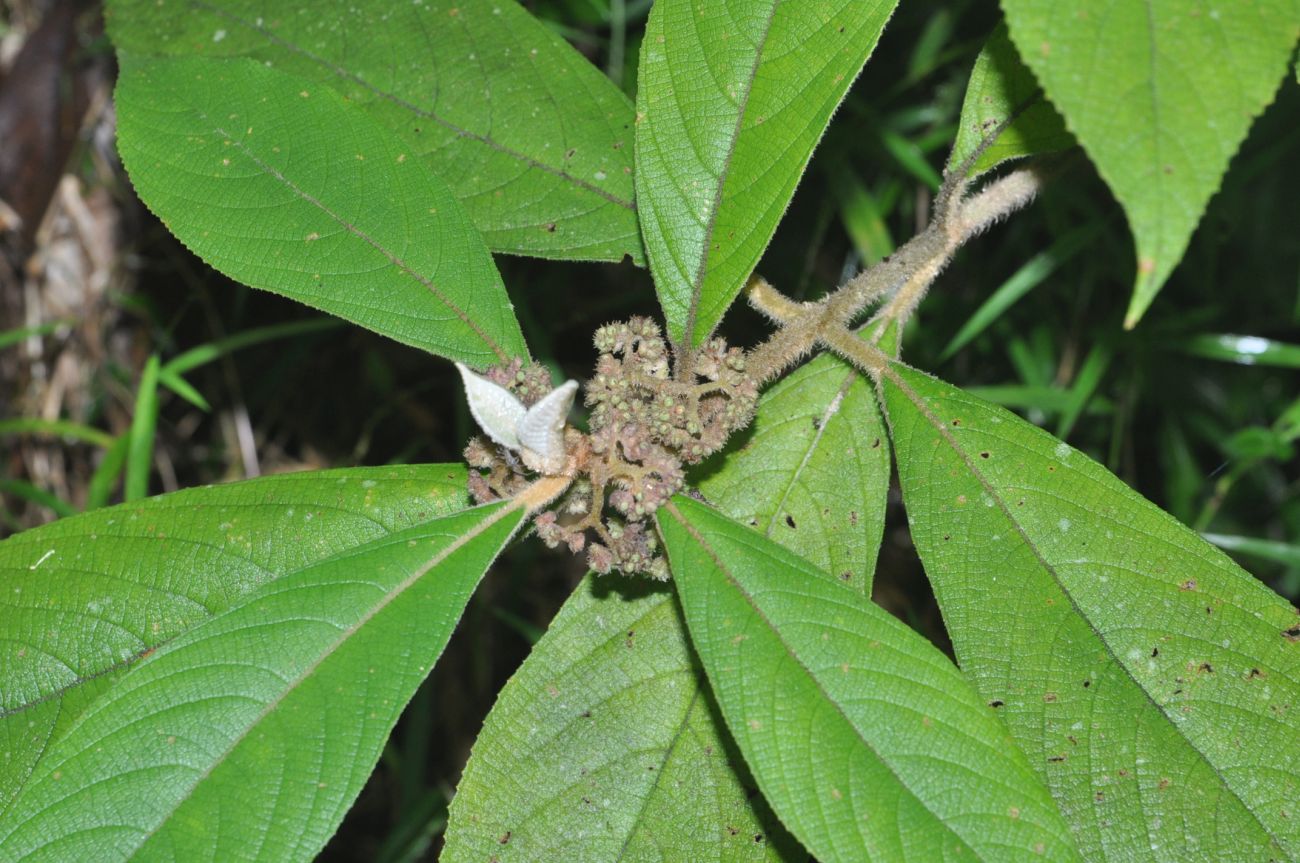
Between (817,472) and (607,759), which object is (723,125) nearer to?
(817,472)

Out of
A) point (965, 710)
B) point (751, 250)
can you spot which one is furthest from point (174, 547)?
point (965, 710)

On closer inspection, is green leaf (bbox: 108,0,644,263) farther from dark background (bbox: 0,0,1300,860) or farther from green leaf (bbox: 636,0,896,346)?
dark background (bbox: 0,0,1300,860)

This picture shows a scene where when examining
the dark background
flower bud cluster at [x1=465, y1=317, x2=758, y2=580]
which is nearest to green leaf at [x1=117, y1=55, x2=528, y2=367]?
flower bud cluster at [x1=465, y1=317, x2=758, y2=580]

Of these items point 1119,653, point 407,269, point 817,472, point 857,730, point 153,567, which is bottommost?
point 857,730

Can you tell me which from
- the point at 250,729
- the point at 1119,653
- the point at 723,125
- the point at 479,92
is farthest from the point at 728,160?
the point at 250,729

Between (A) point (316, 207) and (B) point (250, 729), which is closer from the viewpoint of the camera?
(B) point (250, 729)

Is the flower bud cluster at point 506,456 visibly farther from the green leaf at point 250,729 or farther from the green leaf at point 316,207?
the green leaf at point 250,729
